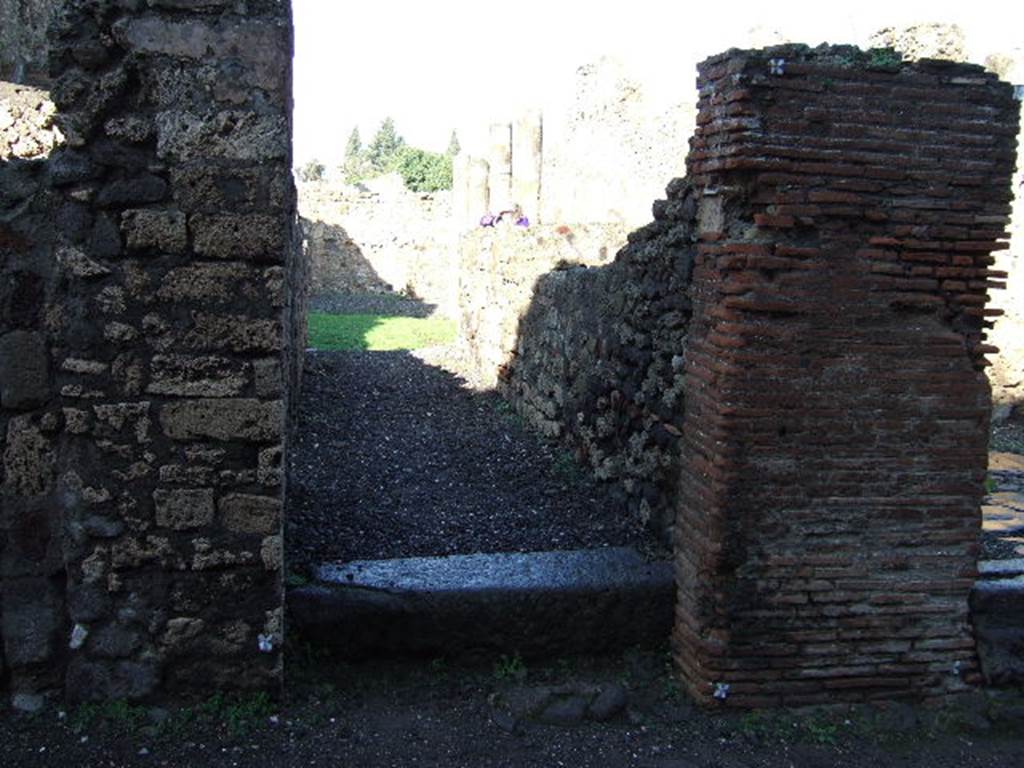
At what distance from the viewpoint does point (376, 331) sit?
14.2 meters

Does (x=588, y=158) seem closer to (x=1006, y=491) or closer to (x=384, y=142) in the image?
(x=1006, y=491)

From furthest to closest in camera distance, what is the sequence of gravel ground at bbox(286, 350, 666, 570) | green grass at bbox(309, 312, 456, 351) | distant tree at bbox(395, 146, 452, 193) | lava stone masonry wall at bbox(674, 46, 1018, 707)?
1. distant tree at bbox(395, 146, 452, 193)
2. green grass at bbox(309, 312, 456, 351)
3. gravel ground at bbox(286, 350, 666, 570)
4. lava stone masonry wall at bbox(674, 46, 1018, 707)

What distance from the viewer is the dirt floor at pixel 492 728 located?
3396mm

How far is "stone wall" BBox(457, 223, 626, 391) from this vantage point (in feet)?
27.4

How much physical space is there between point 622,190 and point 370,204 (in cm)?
791

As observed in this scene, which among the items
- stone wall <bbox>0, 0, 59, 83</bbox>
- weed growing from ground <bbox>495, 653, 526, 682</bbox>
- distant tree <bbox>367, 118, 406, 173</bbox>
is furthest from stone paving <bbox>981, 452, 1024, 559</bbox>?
distant tree <bbox>367, 118, 406, 173</bbox>

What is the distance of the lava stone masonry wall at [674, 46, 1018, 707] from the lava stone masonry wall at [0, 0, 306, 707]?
1713mm

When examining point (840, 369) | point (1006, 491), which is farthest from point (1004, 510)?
point (840, 369)

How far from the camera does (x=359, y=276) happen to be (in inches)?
824

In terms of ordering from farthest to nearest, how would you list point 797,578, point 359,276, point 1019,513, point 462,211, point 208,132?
point 359,276, point 462,211, point 1019,513, point 797,578, point 208,132

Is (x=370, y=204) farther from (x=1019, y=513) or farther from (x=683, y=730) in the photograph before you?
(x=683, y=730)

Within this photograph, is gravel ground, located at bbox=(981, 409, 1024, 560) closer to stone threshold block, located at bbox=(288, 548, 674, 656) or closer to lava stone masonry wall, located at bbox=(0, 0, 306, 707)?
stone threshold block, located at bbox=(288, 548, 674, 656)

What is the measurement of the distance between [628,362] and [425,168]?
40664mm

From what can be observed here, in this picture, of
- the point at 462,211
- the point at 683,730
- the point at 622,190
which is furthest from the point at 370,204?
the point at 683,730
